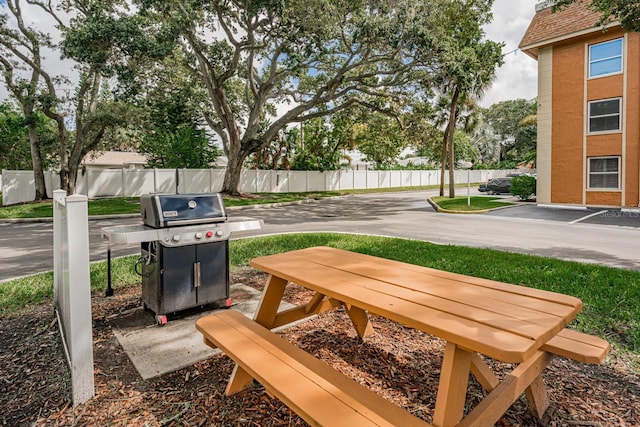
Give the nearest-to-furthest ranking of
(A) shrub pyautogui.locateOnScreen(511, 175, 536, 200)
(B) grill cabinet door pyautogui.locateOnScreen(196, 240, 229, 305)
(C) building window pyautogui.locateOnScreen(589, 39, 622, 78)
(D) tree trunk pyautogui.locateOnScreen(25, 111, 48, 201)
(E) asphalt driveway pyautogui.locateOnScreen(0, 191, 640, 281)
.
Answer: (B) grill cabinet door pyautogui.locateOnScreen(196, 240, 229, 305)
(E) asphalt driveway pyautogui.locateOnScreen(0, 191, 640, 281)
(C) building window pyautogui.locateOnScreen(589, 39, 622, 78)
(D) tree trunk pyautogui.locateOnScreen(25, 111, 48, 201)
(A) shrub pyautogui.locateOnScreen(511, 175, 536, 200)

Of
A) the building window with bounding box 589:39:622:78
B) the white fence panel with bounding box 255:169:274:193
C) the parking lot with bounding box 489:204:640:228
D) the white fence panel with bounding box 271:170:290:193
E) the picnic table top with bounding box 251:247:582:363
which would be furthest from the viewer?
the white fence panel with bounding box 271:170:290:193

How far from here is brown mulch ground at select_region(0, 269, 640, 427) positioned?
223 centimetres

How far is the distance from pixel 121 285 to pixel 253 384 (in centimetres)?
320

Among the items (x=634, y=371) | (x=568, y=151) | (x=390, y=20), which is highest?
(x=390, y=20)

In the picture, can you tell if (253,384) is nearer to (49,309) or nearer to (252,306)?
(252,306)

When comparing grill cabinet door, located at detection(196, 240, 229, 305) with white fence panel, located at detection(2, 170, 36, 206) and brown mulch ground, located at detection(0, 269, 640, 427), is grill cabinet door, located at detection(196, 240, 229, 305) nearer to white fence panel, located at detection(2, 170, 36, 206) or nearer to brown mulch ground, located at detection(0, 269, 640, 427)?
brown mulch ground, located at detection(0, 269, 640, 427)

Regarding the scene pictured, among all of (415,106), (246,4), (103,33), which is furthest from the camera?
(415,106)

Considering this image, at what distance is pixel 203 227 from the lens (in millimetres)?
3650

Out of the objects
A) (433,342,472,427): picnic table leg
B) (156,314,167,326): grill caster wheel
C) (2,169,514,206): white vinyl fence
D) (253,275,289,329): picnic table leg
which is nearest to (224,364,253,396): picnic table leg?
(253,275,289,329): picnic table leg

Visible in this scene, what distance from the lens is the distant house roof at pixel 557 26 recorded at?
1454 cm

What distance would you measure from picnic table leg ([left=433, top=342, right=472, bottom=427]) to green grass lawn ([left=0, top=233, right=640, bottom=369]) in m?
2.27

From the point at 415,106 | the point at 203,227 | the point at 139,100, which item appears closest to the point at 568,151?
the point at 415,106

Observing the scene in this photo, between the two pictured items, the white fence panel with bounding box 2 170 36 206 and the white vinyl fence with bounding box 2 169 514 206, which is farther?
the white vinyl fence with bounding box 2 169 514 206

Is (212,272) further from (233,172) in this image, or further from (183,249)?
(233,172)
